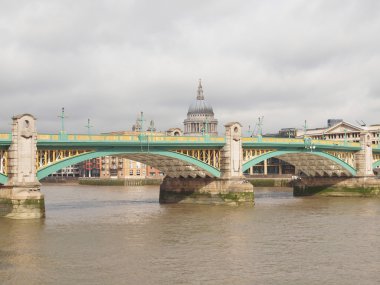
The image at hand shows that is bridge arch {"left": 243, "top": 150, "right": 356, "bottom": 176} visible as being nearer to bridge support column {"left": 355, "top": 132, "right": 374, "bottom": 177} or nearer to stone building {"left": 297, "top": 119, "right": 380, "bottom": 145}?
bridge support column {"left": 355, "top": 132, "right": 374, "bottom": 177}

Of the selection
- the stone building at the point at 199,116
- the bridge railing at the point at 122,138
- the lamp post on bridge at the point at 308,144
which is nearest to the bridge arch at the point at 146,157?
the bridge railing at the point at 122,138

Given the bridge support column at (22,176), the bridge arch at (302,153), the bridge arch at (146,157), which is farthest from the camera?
the bridge arch at (302,153)

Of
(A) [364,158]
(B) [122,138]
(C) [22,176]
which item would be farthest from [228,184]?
(A) [364,158]

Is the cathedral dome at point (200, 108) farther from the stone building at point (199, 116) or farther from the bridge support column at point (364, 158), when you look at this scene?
the bridge support column at point (364, 158)

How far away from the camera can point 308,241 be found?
3666cm

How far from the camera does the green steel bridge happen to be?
48.2 metres

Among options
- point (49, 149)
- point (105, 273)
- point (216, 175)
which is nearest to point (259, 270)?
point (105, 273)

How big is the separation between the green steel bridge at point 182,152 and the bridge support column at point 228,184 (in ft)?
3.02

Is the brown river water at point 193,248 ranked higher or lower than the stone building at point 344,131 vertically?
lower

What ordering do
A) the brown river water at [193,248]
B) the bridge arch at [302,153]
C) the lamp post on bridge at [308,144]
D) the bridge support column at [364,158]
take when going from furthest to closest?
the bridge support column at [364,158] < the lamp post on bridge at [308,144] < the bridge arch at [302,153] < the brown river water at [193,248]

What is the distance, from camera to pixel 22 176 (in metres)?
45.6

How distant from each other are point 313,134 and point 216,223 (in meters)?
107

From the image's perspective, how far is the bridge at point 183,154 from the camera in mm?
45812

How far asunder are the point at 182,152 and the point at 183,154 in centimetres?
63
